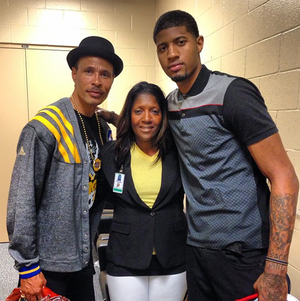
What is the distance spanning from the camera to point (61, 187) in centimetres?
133

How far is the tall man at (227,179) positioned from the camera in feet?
3.28

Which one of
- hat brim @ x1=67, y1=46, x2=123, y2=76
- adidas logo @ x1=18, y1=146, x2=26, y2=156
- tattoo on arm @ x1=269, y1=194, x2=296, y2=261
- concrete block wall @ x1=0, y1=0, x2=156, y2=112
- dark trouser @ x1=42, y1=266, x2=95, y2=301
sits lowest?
dark trouser @ x1=42, y1=266, x2=95, y2=301

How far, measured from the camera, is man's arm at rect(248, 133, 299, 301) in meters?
0.98

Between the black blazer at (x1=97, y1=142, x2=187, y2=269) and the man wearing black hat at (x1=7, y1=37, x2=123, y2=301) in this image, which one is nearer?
the man wearing black hat at (x1=7, y1=37, x2=123, y2=301)

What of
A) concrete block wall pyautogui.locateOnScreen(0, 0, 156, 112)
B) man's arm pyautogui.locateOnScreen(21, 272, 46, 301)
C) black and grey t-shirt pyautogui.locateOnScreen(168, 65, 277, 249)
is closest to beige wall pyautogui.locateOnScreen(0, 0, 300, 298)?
concrete block wall pyautogui.locateOnScreen(0, 0, 156, 112)

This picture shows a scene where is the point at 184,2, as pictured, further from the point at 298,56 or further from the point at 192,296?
the point at 192,296

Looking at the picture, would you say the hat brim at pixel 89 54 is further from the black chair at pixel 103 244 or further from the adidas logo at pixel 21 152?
the black chair at pixel 103 244

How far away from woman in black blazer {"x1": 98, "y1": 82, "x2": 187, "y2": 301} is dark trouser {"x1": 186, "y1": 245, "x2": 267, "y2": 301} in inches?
5.8

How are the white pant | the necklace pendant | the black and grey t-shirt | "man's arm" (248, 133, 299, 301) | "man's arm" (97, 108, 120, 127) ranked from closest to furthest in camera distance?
1. "man's arm" (248, 133, 299, 301)
2. the black and grey t-shirt
3. the white pant
4. the necklace pendant
5. "man's arm" (97, 108, 120, 127)

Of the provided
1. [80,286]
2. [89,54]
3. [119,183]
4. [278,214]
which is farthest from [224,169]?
[80,286]

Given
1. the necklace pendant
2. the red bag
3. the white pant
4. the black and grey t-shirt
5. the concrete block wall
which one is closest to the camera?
the black and grey t-shirt

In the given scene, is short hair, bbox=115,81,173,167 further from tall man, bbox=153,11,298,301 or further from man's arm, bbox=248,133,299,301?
man's arm, bbox=248,133,299,301

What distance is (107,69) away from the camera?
4.99 ft

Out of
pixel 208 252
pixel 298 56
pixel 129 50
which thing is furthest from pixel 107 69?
pixel 129 50
